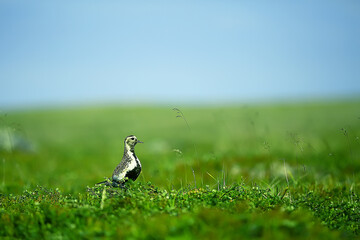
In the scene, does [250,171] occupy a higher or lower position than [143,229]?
lower

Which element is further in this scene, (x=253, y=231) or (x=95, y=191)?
(x=95, y=191)

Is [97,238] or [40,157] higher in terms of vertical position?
[97,238]

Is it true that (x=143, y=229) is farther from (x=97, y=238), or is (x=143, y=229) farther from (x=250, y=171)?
(x=250, y=171)

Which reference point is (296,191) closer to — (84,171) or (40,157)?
(84,171)

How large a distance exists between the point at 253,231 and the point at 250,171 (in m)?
7.62

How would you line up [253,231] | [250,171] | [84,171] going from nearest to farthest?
[253,231], [250,171], [84,171]

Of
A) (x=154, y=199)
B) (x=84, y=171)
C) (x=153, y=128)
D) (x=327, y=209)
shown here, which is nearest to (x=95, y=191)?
(x=154, y=199)

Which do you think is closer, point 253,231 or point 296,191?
point 253,231

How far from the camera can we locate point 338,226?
5617 mm

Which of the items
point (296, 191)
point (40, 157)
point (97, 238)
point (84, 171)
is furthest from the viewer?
point (40, 157)

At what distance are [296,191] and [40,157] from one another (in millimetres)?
14347

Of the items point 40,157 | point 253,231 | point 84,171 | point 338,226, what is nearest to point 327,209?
point 338,226

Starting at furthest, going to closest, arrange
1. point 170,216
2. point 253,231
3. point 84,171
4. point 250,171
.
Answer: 1. point 84,171
2. point 250,171
3. point 170,216
4. point 253,231

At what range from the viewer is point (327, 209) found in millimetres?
6055
